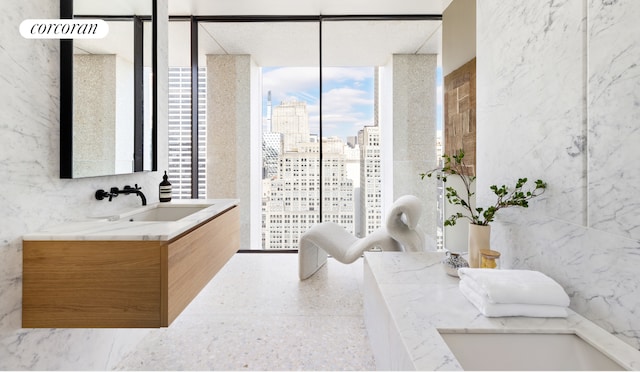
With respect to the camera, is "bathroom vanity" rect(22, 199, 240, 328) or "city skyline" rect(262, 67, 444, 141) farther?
"city skyline" rect(262, 67, 444, 141)

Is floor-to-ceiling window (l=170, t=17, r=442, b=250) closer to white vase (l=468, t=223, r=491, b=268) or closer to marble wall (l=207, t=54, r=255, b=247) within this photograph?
marble wall (l=207, t=54, r=255, b=247)

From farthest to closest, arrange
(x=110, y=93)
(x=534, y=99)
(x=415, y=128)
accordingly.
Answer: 1. (x=415, y=128)
2. (x=110, y=93)
3. (x=534, y=99)

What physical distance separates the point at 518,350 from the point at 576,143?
81 centimetres

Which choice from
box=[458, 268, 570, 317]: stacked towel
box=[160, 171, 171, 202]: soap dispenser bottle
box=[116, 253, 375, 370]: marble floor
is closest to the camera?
box=[458, 268, 570, 317]: stacked towel

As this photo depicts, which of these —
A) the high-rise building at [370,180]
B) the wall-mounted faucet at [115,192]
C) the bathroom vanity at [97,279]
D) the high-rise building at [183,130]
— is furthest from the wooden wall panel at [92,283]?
the high-rise building at [370,180]

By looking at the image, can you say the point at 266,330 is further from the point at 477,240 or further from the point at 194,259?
the point at 477,240

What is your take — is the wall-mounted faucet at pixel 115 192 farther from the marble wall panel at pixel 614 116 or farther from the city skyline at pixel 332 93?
the marble wall panel at pixel 614 116

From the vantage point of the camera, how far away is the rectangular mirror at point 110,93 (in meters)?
1.49

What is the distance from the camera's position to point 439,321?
121cm

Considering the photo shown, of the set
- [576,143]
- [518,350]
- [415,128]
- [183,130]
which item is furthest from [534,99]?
[183,130]

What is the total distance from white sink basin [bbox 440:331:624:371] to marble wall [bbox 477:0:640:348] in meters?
0.16

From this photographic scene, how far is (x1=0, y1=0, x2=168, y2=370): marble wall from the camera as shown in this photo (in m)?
1.21

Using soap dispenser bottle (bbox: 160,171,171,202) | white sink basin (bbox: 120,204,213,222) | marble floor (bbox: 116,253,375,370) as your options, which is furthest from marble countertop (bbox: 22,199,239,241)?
marble floor (bbox: 116,253,375,370)

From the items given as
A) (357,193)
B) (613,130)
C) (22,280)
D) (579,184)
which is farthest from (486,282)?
(357,193)
